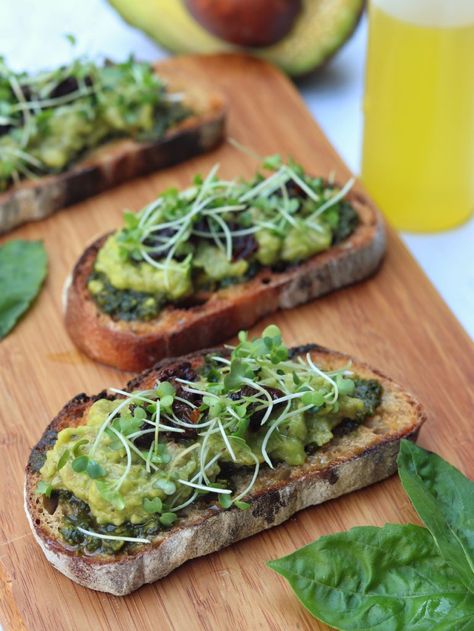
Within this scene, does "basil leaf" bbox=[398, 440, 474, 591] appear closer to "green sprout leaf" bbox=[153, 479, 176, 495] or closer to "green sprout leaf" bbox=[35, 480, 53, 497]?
"green sprout leaf" bbox=[153, 479, 176, 495]

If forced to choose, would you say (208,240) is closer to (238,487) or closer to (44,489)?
(238,487)

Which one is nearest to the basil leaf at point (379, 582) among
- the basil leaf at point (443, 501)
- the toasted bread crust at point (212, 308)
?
the basil leaf at point (443, 501)

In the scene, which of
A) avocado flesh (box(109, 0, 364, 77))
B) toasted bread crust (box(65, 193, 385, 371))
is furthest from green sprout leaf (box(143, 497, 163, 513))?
avocado flesh (box(109, 0, 364, 77))

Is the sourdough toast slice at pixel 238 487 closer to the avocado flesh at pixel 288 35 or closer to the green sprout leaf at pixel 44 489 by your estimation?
the green sprout leaf at pixel 44 489

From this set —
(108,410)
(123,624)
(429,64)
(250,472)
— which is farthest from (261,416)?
(429,64)

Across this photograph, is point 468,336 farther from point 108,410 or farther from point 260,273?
point 108,410

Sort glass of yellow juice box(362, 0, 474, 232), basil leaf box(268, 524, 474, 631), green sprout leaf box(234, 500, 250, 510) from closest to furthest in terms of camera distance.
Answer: basil leaf box(268, 524, 474, 631), green sprout leaf box(234, 500, 250, 510), glass of yellow juice box(362, 0, 474, 232)

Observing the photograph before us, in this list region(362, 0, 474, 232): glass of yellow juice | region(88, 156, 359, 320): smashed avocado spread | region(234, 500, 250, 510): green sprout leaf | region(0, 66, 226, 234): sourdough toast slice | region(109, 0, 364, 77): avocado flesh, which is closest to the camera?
region(234, 500, 250, 510): green sprout leaf

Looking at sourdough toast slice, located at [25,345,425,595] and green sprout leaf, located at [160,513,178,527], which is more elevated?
green sprout leaf, located at [160,513,178,527]
